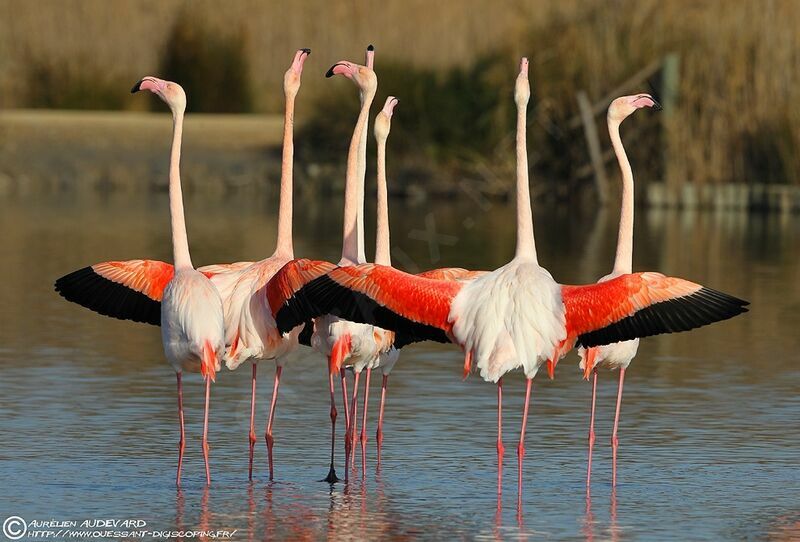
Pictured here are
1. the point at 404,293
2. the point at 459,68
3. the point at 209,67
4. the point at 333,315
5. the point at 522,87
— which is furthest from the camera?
the point at 209,67

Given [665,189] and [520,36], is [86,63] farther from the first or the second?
[665,189]

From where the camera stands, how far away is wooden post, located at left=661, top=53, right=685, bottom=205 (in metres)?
26.1

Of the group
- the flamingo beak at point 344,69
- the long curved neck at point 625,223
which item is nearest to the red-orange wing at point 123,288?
the flamingo beak at point 344,69

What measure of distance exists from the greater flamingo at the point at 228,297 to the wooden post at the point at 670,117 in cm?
1771

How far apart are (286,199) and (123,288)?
0.99 meters

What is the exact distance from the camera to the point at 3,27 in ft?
105

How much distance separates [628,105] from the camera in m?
9.01

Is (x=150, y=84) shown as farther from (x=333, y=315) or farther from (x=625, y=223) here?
(x=625, y=223)

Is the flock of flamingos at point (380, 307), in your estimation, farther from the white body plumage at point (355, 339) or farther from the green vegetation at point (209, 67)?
the green vegetation at point (209, 67)

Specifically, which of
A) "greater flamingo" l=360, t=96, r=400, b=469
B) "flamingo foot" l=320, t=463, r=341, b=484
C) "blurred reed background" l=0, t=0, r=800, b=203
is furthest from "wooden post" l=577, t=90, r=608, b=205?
"flamingo foot" l=320, t=463, r=341, b=484

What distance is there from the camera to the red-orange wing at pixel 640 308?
A: 7.97 m

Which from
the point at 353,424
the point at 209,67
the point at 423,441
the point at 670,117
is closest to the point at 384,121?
the point at 353,424

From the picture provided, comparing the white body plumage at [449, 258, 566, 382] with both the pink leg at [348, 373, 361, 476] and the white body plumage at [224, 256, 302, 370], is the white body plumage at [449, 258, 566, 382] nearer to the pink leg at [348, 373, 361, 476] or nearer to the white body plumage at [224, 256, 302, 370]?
the pink leg at [348, 373, 361, 476]

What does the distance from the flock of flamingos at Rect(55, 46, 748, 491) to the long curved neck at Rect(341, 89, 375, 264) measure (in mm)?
13
